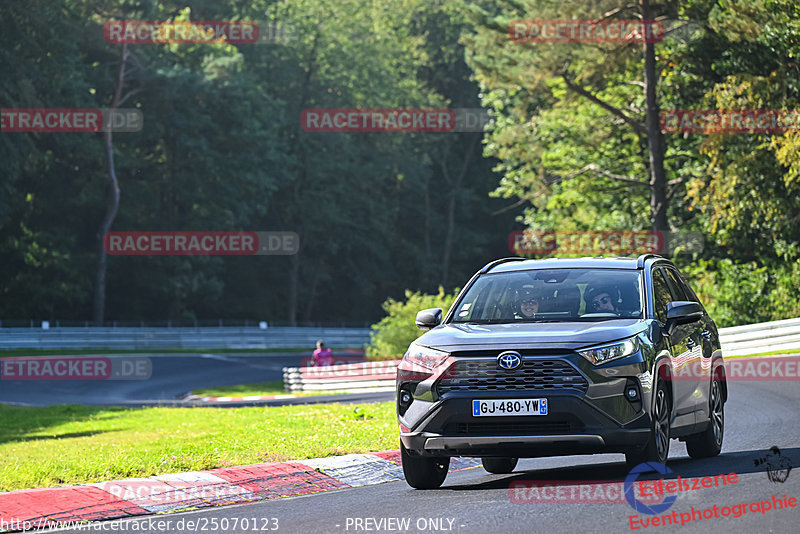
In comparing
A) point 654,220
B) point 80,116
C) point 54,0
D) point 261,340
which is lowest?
point 261,340

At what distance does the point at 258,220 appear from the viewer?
270 feet

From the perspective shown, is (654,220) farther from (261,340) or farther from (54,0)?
(54,0)

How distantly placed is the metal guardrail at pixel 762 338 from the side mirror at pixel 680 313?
800 inches

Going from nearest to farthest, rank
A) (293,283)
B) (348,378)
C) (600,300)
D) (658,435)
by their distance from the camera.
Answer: (658,435) < (600,300) < (348,378) < (293,283)

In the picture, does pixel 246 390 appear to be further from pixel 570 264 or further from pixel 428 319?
pixel 428 319

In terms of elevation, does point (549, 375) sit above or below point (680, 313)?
below

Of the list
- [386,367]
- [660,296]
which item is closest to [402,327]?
[386,367]

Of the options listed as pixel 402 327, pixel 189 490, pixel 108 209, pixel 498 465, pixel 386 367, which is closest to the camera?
pixel 189 490

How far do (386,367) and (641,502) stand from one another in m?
26.4

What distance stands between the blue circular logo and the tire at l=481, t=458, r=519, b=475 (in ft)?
4.89

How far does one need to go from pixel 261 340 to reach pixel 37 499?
187 feet

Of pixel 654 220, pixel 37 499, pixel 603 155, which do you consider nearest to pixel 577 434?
pixel 37 499

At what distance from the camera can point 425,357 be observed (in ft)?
31.8

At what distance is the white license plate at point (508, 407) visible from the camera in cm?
917
